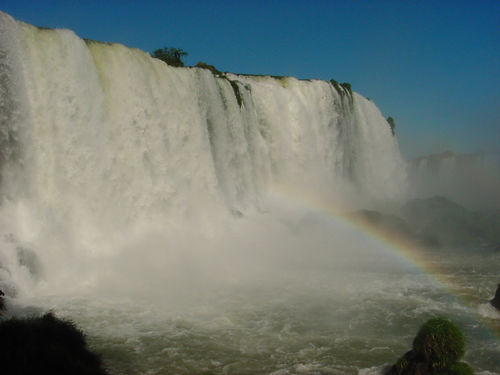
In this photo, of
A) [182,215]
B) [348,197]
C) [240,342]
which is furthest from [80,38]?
[348,197]

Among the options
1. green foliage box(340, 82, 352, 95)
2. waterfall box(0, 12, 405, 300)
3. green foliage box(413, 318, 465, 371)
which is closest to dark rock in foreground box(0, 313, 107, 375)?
waterfall box(0, 12, 405, 300)

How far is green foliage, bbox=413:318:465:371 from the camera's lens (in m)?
6.36

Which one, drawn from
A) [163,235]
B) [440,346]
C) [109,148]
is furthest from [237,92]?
[440,346]

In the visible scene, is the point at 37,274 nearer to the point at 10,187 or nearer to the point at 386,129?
the point at 10,187

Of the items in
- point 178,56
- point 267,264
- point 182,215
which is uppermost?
point 178,56

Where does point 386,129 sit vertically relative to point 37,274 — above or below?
above

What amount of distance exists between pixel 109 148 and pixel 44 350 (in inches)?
343

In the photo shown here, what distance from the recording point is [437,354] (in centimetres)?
639

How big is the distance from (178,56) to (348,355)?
34881 mm

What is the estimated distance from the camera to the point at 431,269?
15305 millimetres

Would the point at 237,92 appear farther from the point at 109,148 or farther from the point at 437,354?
the point at 437,354

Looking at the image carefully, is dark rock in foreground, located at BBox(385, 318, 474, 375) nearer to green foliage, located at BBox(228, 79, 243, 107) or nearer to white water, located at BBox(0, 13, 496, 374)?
white water, located at BBox(0, 13, 496, 374)

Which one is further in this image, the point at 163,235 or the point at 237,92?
the point at 237,92

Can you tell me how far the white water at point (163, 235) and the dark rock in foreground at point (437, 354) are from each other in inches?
46.1
